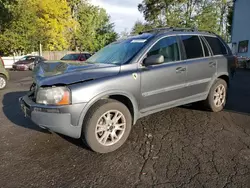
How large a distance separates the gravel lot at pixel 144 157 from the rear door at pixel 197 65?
0.69 m

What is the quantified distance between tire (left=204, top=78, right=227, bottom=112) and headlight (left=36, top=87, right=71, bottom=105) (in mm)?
3238

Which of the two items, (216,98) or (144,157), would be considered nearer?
(144,157)

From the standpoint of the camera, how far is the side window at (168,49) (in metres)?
4.01

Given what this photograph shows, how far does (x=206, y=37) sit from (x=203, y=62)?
702mm

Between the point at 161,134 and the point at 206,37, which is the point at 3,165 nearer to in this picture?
the point at 161,134

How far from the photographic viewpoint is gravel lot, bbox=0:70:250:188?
2.70 metres

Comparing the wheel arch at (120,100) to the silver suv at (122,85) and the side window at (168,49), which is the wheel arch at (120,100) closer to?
the silver suv at (122,85)

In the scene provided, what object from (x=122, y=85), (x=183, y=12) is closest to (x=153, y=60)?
(x=122, y=85)

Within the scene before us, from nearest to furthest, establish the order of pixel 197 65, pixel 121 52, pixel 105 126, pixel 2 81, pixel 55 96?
pixel 55 96
pixel 105 126
pixel 121 52
pixel 197 65
pixel 2 81

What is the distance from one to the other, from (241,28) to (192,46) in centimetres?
2244

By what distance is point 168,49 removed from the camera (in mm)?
4191

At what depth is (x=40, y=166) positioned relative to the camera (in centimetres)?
304

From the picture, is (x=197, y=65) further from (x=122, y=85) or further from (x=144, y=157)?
(x=144, y=157)

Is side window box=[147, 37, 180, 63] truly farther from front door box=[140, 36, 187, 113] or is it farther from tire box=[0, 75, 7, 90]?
tire box=[0, 75, 7, 90]
